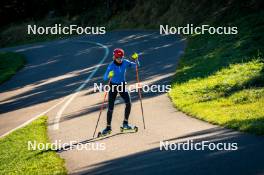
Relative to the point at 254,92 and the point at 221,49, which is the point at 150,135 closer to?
the point at 254,92

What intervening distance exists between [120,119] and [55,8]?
190ft

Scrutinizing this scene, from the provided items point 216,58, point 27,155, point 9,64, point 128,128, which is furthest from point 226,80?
point 9,64

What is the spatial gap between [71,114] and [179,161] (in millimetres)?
9014

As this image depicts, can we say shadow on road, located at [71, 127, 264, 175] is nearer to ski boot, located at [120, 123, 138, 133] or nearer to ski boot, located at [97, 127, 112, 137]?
ski boot, located at [120, 123, 138, 133]

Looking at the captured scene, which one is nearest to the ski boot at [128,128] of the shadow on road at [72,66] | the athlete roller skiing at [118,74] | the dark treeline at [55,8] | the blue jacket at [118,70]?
the athlete roller skiing at [118,74]

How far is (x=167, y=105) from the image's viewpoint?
16844 mm

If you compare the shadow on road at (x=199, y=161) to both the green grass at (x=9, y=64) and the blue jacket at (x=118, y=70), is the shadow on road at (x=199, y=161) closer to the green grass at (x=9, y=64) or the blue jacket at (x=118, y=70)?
the blue jacket at (x=118, y=70)

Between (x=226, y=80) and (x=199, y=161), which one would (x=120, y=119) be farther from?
(x=199, y=161)

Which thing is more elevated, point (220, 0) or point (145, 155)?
point (220, 0)

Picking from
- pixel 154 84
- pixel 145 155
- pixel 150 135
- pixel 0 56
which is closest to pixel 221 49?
pixel 154 84

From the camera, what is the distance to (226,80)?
18172 mm

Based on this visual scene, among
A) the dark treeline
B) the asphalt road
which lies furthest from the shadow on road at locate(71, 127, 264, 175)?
the dark treeline

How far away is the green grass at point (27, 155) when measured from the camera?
11.8 m

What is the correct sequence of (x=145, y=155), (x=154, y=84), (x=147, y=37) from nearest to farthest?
(x=145, y=155)
(x=154, y=84)
(x=147, y=37)
